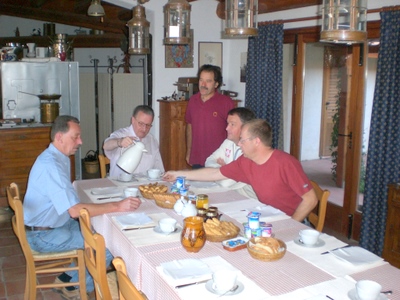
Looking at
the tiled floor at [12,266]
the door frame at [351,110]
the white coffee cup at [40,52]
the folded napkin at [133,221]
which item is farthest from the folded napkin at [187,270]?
the white coffee cup at [40,52]

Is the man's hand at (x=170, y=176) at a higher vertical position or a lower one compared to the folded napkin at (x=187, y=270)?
higher

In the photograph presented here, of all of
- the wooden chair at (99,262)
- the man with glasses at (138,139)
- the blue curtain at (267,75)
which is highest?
the blue curtain at (267,75)

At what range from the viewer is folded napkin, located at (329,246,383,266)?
191 centimetres

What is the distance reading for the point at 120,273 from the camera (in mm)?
1557

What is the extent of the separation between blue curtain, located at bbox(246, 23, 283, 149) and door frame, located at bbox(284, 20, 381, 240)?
0.16m

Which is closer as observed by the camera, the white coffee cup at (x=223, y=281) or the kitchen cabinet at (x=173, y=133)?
the white coffee cup at (x=223, y=281)

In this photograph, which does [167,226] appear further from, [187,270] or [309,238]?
[309,238]

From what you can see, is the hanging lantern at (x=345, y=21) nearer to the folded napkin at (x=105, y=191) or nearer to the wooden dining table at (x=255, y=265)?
the wooden dining table at (x=255, y=265)

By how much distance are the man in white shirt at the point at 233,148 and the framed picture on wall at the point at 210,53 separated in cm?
247

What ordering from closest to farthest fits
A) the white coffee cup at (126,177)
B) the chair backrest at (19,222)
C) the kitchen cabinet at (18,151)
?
the chair backrest at (19,222) < the white coffee cup at (126,177) < the kitchen cabinet at (18,151)

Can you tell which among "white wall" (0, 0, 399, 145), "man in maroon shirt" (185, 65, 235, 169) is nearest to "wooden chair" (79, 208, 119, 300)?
"man in maroon shirt" (185, 65, 235, 169)

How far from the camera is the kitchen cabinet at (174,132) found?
5.41m

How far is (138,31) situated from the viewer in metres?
3.33

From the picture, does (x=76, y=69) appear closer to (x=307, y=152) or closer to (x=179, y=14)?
(x=307, y=152)
